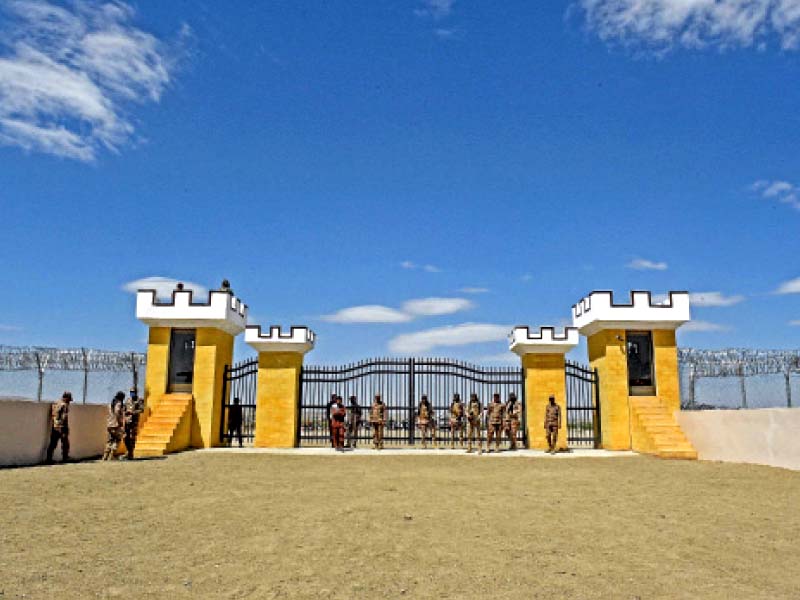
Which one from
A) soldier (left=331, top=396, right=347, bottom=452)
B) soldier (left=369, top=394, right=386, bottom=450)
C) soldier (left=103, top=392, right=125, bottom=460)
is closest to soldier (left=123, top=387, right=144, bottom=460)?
soldier (left=103, top=392, right=125, bottom=460)

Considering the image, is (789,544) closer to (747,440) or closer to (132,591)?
(132,591)

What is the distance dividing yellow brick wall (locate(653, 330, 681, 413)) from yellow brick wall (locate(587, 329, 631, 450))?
2.79 feet

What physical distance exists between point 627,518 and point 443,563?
9.75 feet

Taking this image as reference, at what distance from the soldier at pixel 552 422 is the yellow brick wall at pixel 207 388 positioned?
871cm

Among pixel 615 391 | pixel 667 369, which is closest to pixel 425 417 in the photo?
pixel 615 391

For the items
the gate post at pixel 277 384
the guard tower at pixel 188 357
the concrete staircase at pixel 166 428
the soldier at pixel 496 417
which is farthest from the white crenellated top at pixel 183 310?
the soldier at pixel 496 417

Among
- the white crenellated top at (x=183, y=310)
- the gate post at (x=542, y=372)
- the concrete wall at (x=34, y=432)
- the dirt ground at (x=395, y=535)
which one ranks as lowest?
the dirt ground at (x=395, y=535)

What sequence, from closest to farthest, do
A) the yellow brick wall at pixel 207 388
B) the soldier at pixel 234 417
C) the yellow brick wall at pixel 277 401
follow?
the yellow brick wall at pixel 207 388, the yellow brick wall at pixel 277 401, the soldier at pixel 234 417

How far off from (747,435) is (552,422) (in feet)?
14.4

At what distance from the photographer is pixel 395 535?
6035 millimetres

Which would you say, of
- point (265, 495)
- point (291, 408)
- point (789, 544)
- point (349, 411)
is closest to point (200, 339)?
point (291, 408)

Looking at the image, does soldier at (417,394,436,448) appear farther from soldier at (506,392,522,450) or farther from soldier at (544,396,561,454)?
soldier at (544,396,561,454)

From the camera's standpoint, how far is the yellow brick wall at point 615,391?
16172 mm

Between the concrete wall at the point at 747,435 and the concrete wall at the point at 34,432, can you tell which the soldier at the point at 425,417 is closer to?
the concrete wall at the point at 747,435
